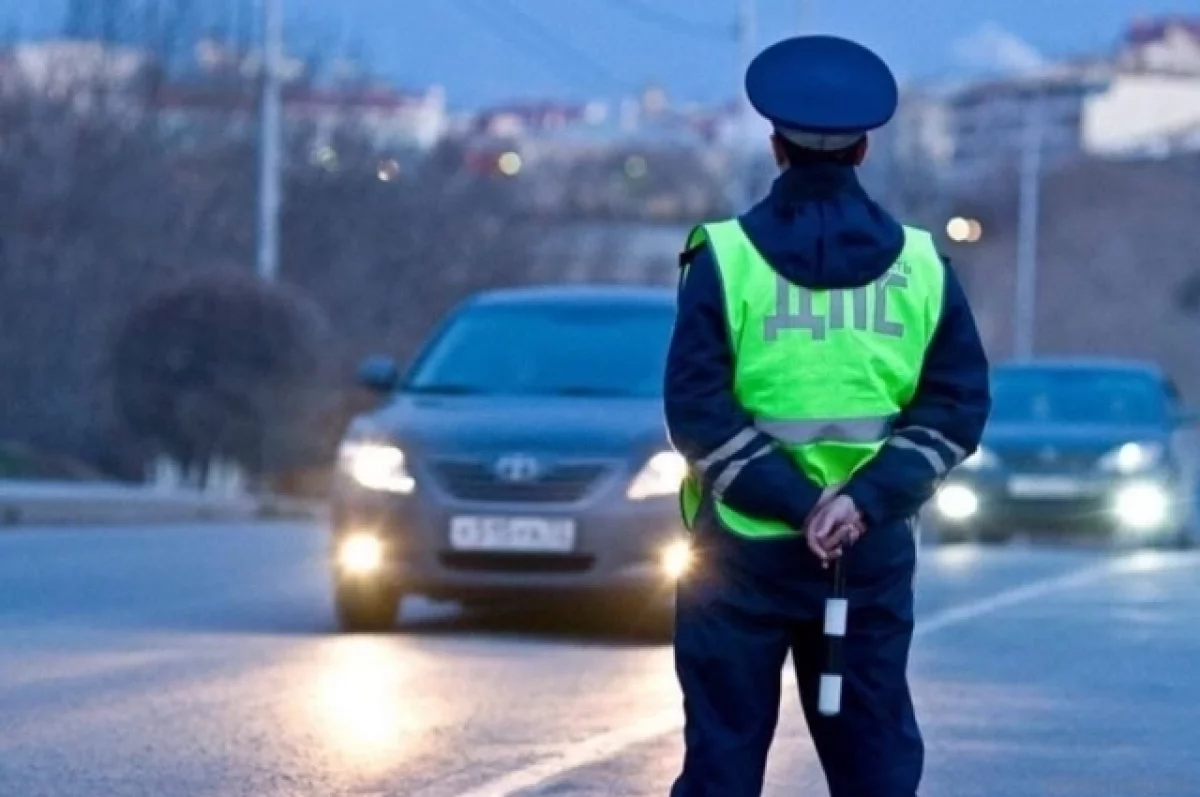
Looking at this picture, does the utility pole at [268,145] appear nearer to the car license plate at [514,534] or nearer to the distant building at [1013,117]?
the car license plate at [514,534]

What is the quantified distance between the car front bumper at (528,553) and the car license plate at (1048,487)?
10.9 metres

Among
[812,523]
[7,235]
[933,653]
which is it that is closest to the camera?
[812,523]

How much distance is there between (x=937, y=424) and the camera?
230 inches

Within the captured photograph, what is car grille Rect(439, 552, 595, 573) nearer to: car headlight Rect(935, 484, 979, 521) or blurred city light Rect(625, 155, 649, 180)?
car headlight Rect(935, 484, 979, 521)

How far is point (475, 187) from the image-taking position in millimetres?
57250

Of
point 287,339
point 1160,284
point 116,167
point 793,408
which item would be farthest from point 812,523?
point 1160,284

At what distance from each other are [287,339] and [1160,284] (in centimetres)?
5998

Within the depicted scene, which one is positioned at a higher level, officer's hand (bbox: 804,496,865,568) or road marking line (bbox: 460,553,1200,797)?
officer's hand (bbox: 804,496,865,568)

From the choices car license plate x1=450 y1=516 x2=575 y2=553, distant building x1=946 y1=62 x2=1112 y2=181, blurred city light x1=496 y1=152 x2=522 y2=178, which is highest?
distant building x1=946 y1=62 x2=1112 y2=181

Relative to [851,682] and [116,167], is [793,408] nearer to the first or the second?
[851,682]

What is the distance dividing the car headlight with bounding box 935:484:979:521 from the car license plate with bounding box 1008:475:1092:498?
0.30 metres

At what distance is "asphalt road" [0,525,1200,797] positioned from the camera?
9.46 meters

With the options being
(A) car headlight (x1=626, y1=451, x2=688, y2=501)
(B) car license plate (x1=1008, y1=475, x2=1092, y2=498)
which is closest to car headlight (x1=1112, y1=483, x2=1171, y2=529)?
(B) car license plate (x1=1008, y1=475, x2=1092, y2=498)

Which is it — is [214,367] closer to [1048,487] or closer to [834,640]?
[1048,487]
